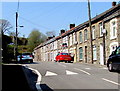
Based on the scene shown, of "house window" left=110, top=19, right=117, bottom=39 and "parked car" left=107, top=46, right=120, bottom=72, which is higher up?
"house window" left=110, top=19, right=117, bottom=39

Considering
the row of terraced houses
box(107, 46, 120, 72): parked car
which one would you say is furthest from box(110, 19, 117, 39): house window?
box(107, 46, 120, 72): parked car

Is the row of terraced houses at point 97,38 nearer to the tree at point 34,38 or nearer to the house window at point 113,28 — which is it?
the house window at point 113,28

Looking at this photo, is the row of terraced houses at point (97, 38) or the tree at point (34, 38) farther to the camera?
the tree at point (34, 38)

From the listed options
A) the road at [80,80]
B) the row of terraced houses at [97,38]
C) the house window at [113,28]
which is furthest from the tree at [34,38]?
the road at [80,80]

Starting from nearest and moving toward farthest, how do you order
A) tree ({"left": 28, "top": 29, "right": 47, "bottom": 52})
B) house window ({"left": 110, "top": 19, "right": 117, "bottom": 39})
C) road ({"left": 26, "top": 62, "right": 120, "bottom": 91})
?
road ({"left": 26, "top": 62, "right": 120, "bottom": 91}), house window ({"left": 110, "top": 19, "right": 117, "bottom": 39}), tree ({"left": 28, "top": 29, "right": 47, "bottom": 52})

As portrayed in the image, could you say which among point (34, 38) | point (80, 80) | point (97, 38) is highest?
point (34, 38)

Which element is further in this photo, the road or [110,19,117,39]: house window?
[110,19,117,39]: house window

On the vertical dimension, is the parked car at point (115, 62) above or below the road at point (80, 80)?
above

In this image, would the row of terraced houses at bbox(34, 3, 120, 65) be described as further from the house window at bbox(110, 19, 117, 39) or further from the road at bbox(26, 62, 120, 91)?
the road at bbox(26, 62, 120, 91)

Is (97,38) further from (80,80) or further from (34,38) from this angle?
(34,38)

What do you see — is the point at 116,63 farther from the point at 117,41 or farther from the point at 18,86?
the point at 117,41

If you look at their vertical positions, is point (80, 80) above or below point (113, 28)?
below

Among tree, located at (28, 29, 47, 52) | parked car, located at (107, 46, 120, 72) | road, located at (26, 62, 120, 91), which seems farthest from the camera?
tree, located at (28, 29, 47, 52)

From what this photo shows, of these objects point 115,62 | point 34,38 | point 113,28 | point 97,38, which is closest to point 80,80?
point 115,62
